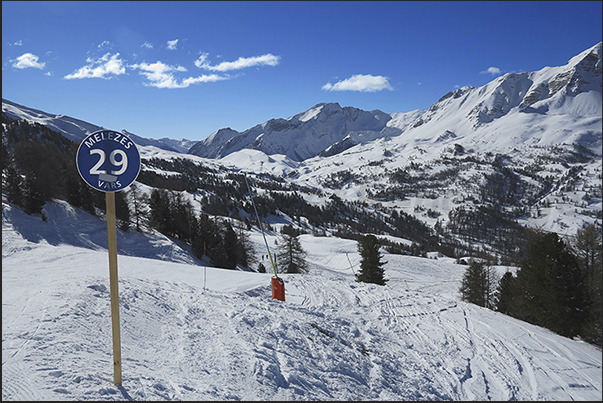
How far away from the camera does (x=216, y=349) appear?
702 cm

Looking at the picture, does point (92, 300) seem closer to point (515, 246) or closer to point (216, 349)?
point (216, 349)

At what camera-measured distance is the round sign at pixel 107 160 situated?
4230mm

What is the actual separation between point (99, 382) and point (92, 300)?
4868 millimetres

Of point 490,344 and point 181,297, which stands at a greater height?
point 181,297

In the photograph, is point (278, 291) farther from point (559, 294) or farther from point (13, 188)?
point (13, 188)

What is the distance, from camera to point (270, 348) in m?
7.40

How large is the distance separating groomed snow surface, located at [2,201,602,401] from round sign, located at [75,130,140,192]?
10.3ft

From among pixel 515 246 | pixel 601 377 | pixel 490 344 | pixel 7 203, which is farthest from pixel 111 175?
pixel 515 246

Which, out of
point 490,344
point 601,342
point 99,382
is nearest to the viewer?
point 99,382

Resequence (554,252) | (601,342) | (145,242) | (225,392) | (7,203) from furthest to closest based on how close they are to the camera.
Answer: (145,242) → (7,203) → (554,252) → (601,342) → (225,392)

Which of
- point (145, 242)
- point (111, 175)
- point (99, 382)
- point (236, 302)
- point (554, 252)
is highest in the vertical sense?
point (111, 175)

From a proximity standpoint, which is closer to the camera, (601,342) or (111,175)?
(111,175)

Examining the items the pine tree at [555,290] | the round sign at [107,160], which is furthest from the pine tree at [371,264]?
the round sign at [107,160]

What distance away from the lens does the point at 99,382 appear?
4883 millimetres
